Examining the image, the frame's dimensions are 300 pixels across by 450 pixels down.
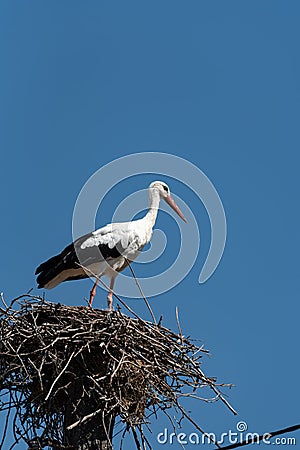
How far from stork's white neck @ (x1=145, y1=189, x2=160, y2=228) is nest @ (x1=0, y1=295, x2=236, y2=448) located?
312cm

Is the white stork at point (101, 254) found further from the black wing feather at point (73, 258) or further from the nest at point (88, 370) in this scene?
the nest at point (88, 370)

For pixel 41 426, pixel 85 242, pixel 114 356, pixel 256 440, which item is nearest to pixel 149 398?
pixel 114 356

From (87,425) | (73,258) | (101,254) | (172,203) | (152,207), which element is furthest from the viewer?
(172,203)

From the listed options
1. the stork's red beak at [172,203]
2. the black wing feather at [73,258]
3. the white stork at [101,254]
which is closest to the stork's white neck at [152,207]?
the white stork at [101,254]

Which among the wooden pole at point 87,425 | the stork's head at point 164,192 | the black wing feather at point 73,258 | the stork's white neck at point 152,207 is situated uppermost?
the stork's head at point 164,192

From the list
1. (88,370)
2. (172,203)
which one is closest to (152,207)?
(172,203)

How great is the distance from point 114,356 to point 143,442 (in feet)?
2.28

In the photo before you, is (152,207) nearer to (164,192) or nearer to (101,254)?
(164,192)

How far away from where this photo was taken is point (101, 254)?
8625 millimetres

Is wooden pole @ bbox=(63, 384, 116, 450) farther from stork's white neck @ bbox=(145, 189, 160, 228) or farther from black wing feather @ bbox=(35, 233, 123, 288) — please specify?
stork's white neck @ bbox=(145, 189, 160, 228)

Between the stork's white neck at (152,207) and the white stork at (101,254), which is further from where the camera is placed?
the stork's white neck at (152,207)

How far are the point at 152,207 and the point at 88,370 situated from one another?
12.5 feet

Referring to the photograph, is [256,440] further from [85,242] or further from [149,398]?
[85,242]

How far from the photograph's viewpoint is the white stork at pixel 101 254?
27.3 ft
